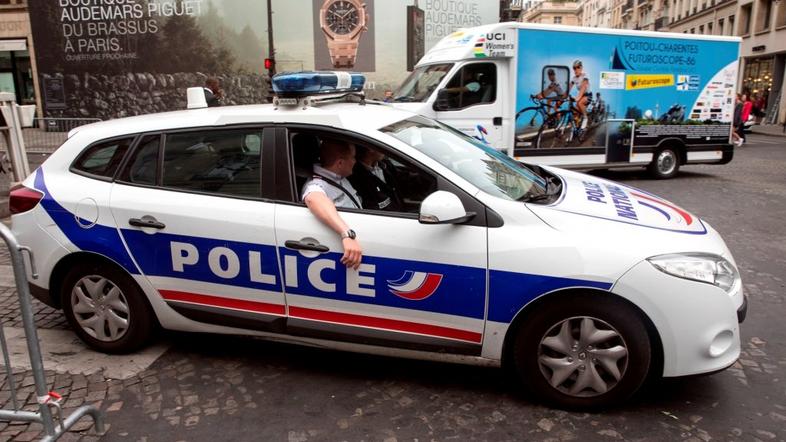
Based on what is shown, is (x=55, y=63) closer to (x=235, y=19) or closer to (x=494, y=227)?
(x=235, y=19)

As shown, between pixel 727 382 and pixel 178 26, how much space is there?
2773 cm

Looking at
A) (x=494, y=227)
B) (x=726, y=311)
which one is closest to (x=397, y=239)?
(x=494, y=227)

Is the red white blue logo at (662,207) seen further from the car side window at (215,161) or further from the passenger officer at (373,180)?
the car side window at (215,161)

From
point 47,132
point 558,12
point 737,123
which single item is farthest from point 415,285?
point 558,12

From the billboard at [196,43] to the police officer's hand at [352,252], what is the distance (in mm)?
24607

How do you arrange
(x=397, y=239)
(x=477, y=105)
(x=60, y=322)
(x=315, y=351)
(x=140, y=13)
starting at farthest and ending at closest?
(x=140, y=13) → (x=477, y=105) → (x=60, y=322) → (x=315, y=351) → (x=397, y=239)

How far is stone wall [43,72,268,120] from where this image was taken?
26.3m

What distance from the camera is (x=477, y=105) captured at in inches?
389

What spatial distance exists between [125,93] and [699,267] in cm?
2814

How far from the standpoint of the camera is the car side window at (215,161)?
3309 millimetres

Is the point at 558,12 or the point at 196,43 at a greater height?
the point at 558,12

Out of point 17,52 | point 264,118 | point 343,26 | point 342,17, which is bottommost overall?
point 264,118

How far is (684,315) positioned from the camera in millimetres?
2709

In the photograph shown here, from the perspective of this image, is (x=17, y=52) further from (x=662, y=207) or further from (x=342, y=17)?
(x=662, y=207)
